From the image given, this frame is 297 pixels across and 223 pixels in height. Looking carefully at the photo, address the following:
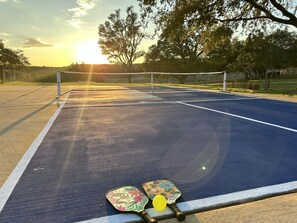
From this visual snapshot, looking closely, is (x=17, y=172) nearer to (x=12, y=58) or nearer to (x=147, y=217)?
(x=147, y=217)

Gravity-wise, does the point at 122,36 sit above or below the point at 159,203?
above

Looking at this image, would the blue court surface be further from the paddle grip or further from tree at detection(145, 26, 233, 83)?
tree at detection(145, 26, 233, 83)

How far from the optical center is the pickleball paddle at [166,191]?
2.35 metres

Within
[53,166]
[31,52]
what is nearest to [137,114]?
[53,166]

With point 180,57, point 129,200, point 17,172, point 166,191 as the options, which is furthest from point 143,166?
point 180,57

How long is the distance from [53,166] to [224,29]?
1589cm

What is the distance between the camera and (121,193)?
8.67 ft

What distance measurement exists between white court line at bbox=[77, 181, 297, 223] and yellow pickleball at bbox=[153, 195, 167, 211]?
4 centimetres

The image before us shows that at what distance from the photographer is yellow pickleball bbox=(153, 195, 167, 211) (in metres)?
2.42

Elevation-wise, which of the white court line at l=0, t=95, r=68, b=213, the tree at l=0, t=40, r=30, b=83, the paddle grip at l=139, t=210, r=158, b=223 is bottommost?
the white court line at l=0, t=95, r=68, b=213

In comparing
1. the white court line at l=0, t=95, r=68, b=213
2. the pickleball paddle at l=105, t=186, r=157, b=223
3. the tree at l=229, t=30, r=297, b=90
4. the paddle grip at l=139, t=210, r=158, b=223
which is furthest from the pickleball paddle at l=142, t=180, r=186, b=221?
the tree at l=229, t=30, r=297, b=90

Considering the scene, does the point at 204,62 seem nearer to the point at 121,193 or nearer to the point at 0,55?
the point at 0,55

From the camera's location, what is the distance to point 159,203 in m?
2.45

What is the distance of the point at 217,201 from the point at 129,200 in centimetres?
90
